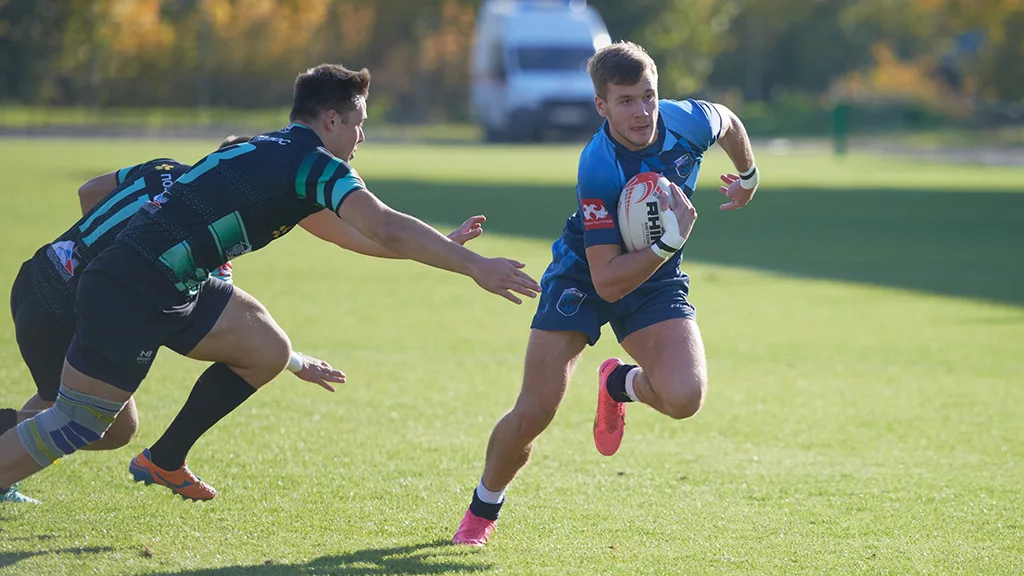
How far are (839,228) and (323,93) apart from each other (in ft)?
56.5

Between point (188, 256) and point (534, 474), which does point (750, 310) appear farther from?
point (188, 256)

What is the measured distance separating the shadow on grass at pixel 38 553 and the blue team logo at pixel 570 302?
84.5 inches

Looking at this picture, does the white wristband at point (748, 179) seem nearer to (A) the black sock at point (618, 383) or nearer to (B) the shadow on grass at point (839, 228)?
(A) the black sock at point (618, 383)

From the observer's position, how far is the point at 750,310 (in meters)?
13.5

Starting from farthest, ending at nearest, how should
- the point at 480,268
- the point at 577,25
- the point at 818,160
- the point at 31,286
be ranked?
the point at 577,25 < the point at 818,160 < the point at 31,286 < the point at 480,268

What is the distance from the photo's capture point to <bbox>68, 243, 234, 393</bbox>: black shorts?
532 centimetres

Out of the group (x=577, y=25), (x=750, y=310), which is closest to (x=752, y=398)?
(x=750, y=310)

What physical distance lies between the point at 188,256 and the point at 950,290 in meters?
11.4

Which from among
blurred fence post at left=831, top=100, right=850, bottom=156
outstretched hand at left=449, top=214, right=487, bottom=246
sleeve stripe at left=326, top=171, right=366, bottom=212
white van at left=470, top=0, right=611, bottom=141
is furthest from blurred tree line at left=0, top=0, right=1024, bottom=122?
sleeve stripe at left=326, top=171, right=366, bottom=212

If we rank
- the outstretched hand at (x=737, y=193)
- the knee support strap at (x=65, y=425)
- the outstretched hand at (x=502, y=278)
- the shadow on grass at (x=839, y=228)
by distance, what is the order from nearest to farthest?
the outstretched hand at (x=502, y=278) → the knee support strap at (x=65, y=425) → the outstretched hand at (x=737, y=193) → the shadow on grass at (x=839, y=228)

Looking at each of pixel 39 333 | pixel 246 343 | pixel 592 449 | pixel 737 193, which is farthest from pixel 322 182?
pixel 592 449

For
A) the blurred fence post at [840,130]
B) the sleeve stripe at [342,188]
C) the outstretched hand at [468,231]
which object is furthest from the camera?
the blurred fence post at [840,130]

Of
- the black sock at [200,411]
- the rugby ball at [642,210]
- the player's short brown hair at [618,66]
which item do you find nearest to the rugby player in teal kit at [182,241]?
the black sock at [200,411]

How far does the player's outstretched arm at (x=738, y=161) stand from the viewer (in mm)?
6648
